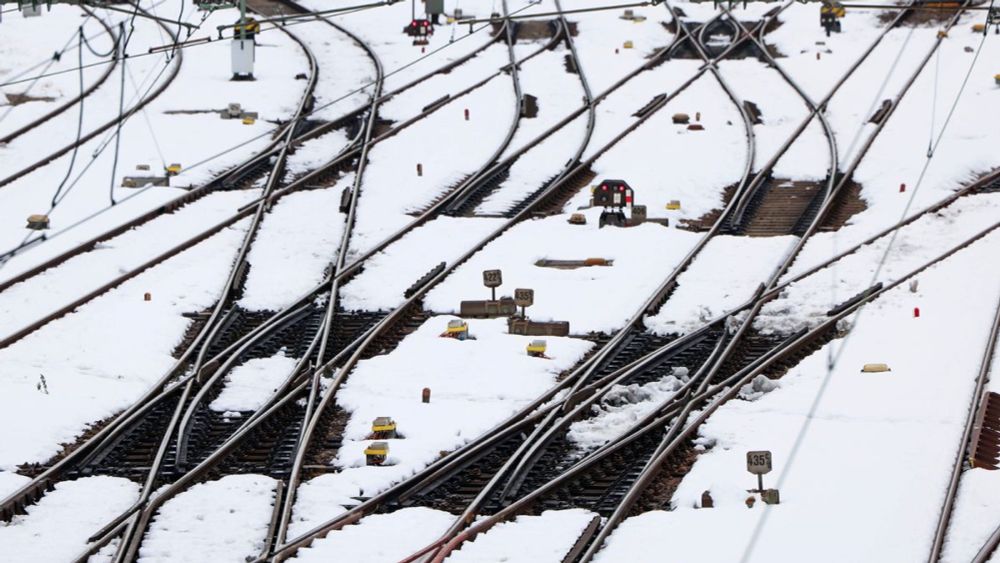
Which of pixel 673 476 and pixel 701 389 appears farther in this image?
pixel 701 389

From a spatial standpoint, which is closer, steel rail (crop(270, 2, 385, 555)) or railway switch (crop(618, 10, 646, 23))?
steel rail (crop(270, 2, 385, 555))

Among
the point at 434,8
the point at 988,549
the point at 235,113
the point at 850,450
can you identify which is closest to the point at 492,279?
the point at 850,450

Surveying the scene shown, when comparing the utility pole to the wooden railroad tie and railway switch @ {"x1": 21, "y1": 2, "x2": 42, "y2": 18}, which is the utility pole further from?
the wooden railroad tie

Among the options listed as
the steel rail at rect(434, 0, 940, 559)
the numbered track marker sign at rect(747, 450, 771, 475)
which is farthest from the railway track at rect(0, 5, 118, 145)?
the numbered track marker sign at rect(747, 450, 771, 475)

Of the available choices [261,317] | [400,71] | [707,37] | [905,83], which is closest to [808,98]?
[905,83]

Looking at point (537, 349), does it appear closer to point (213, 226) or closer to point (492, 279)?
point (492, 279)

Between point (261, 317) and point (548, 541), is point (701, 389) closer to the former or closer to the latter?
point (548, 541)

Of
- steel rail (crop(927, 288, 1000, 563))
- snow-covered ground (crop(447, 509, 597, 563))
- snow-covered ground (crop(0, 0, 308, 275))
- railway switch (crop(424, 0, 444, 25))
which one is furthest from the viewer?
railway switch (crop(424, 0, 444, 25))
